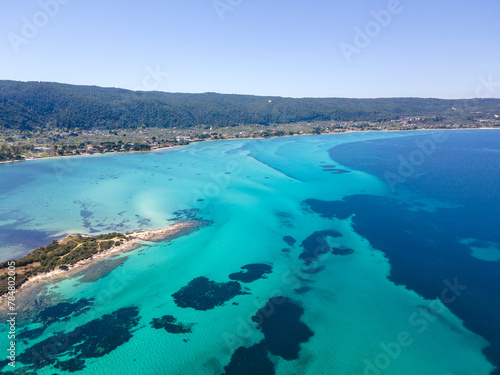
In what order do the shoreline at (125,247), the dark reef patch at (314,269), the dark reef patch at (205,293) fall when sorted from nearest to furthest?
the dark reef patch at (205,293) → the shoreline at (125,247) → the dark reef patch at (314,269)

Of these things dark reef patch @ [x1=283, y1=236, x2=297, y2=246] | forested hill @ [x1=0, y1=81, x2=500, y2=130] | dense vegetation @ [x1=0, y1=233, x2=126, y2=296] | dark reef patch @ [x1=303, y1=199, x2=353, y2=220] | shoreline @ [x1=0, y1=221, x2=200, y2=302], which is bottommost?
dark reef patch @ [x1=283, y1=236, x2=297, y2=246]

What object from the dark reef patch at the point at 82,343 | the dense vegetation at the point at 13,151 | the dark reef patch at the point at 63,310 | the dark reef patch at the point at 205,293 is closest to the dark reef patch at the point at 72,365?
the dark reef patch at the point at 82,343

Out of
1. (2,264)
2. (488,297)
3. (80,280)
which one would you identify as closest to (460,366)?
(488,297)

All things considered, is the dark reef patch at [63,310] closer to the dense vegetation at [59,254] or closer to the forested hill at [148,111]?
the dense vegetation at [59,254]

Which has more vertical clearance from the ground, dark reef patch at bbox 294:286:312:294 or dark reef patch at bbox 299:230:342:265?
dark reef patch at bbox 299:230:342:265

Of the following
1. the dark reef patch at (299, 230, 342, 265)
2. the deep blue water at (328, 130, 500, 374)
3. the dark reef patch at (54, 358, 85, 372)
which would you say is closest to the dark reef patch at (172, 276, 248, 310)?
the dark reef patch at (54, 358, 85, 372)

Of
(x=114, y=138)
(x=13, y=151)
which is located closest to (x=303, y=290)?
(x=13, y=151)

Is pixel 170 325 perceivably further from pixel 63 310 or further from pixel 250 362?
pixel 63 310

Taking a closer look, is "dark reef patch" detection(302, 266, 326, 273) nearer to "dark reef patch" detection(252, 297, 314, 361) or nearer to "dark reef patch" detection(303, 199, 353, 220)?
"dark reef patch" detection(252, 297, 314, 361)
